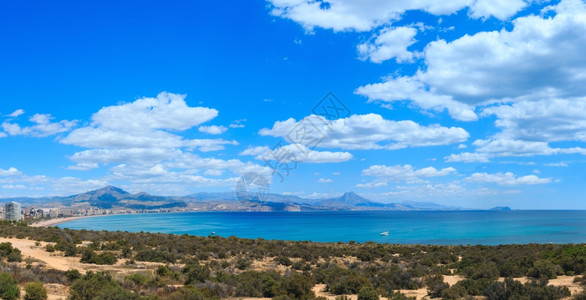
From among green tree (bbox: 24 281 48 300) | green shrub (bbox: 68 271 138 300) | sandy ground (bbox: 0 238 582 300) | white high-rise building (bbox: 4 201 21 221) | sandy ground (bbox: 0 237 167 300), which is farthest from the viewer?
white high-rise building (bbox: 4 201 21 221)

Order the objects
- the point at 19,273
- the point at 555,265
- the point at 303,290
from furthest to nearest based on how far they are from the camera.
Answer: the point at 555,265 < the point at 19,273 < the point at 303,290

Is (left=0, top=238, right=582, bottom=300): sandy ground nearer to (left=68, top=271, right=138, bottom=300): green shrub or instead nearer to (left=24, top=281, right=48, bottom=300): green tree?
(left=24, top=281, right=48, bottom=300): green tree

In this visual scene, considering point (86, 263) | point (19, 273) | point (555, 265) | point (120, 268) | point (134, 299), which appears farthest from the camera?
point (86, 263)

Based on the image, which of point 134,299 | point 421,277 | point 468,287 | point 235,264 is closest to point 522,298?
point 468,287

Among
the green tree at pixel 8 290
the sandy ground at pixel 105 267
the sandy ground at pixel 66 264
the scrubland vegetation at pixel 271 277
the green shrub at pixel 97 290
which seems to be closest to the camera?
the green shrub at pixel 97 290

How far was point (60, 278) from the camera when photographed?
1420cm

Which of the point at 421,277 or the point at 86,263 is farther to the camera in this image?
the point at 86,263

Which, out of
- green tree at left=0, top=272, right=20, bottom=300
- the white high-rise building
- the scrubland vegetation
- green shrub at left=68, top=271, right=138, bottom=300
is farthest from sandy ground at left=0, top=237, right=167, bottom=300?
the white high-rise building

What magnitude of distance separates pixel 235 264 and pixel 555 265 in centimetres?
1601

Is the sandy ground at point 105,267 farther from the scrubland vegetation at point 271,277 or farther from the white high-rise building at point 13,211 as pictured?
the white high-rise building at point 13,211

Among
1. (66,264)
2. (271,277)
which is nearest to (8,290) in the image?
(271,277)

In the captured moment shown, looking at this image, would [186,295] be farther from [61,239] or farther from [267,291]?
[61,239]

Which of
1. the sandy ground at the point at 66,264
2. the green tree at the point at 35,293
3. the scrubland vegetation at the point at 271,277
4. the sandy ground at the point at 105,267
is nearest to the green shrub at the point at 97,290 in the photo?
the scrubland vegetation at the point at 271,277

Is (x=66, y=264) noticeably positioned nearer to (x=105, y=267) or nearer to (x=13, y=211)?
(x=105, y=267)
